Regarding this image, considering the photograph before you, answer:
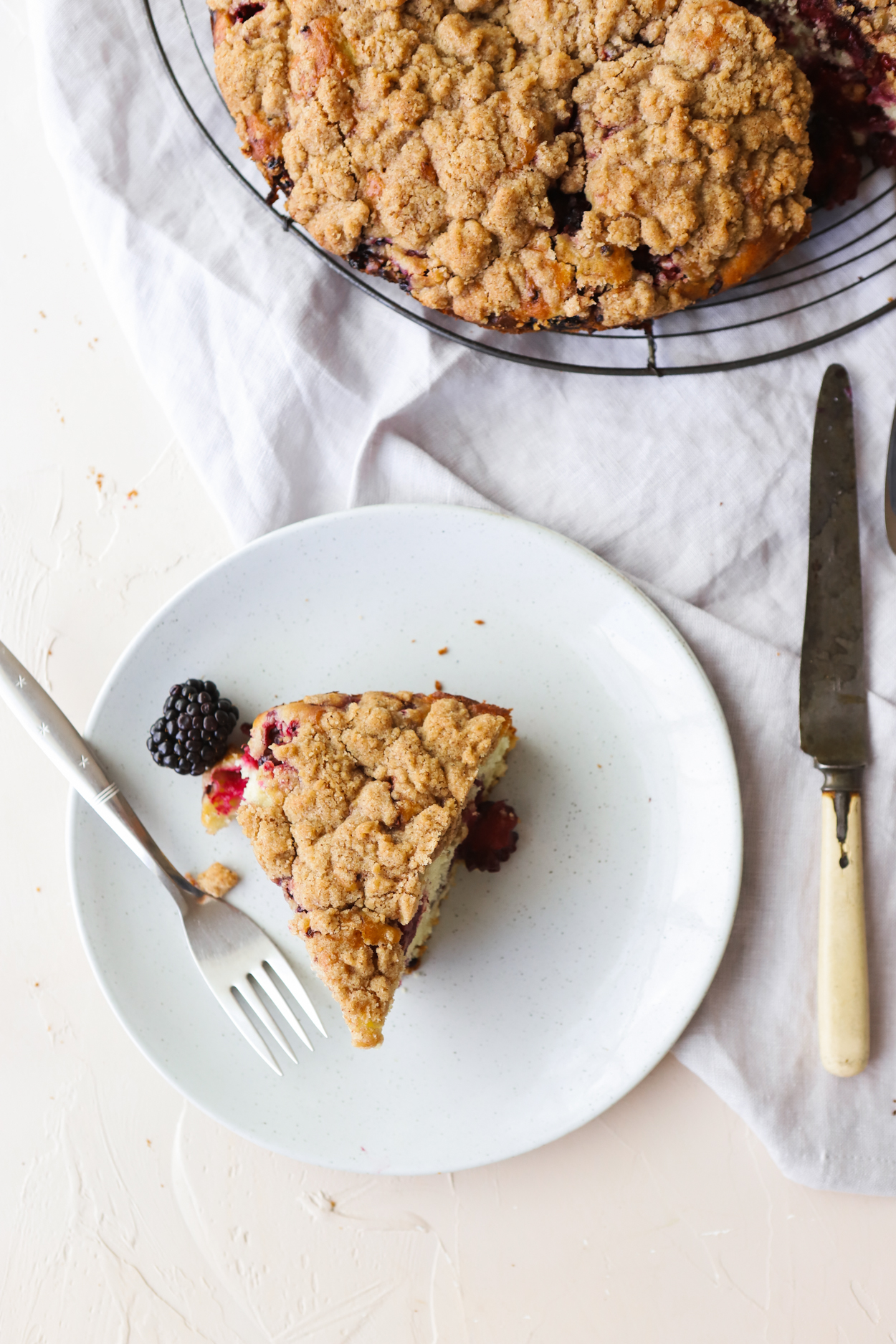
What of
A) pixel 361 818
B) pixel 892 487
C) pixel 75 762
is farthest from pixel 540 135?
pixel 75 762

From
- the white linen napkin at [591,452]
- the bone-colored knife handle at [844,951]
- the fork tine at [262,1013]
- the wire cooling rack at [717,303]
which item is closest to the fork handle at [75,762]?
the fork tine at [262,1013]

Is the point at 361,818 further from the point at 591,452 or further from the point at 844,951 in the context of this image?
the point at 844,951

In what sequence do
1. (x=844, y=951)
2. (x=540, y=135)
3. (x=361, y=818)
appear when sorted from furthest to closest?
(x=844, y=951) → (x=361, y=818) → (x=540, y=135)

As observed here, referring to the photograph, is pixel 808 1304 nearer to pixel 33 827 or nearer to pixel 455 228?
pixel 33 827

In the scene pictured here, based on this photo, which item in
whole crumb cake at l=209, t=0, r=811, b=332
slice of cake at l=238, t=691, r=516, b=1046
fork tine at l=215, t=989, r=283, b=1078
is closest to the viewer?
whole crumb cake at l=209, t=0, r=811, b=332

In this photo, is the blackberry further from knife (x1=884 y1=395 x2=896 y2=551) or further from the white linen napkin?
knife (x1=884 y1=395 x2=896 y2=551)

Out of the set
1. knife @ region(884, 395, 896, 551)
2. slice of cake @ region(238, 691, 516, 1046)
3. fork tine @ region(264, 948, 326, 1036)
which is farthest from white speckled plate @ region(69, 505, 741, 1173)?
knife @ region(884, 395, 896, 551)

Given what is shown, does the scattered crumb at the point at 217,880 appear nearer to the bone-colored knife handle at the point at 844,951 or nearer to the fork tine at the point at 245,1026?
the fork tine at the point at 245,1026
